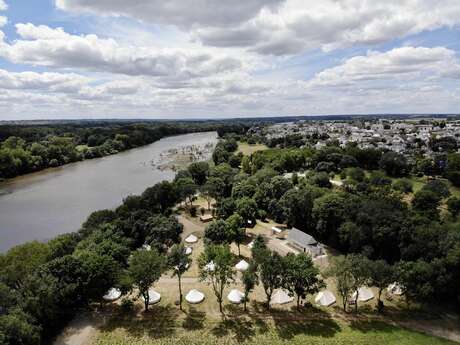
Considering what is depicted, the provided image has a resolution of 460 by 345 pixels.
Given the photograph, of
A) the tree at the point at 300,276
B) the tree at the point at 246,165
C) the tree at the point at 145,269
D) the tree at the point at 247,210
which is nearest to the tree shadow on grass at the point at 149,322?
the tree at the point at 145,269

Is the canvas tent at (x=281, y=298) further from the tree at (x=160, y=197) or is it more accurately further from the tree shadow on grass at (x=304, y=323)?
the tree at (x=160, y=197)

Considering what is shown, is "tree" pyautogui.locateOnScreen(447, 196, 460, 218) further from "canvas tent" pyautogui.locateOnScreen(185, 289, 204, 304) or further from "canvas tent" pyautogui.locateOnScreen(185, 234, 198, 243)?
"canvas tent" pyautogui.locateOnScreen(185, 289, 204, 304)

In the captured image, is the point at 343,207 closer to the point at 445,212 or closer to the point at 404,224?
the point at 404,224

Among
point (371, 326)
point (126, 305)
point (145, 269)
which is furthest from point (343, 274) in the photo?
point (126, 305)

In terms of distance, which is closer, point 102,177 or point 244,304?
point 244,304

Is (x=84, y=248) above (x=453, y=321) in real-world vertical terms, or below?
above

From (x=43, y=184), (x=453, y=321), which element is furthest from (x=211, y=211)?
(x=43, y=184)

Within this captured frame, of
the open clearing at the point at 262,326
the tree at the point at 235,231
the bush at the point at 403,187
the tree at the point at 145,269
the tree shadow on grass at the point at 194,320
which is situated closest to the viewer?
the open clearing at the point at 262,326
